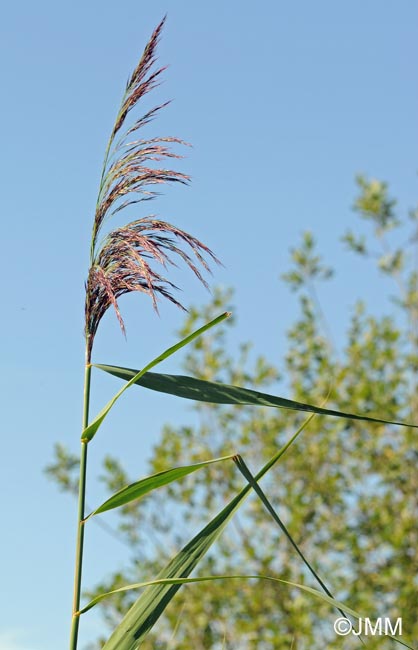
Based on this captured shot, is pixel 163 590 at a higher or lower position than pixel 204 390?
lower

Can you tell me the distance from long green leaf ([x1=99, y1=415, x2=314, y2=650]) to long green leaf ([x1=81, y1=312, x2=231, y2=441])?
23cm

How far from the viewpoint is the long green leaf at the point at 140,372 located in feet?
4.88

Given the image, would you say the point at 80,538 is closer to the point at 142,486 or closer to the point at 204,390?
the point at 142,486

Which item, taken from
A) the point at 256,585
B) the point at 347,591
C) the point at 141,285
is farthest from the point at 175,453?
the point at 141,285

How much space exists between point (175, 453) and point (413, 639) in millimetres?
1808

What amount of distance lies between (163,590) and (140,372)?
14.7 inches

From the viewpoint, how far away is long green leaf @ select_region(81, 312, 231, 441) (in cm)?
149

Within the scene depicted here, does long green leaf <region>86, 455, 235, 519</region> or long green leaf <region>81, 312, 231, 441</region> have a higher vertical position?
long green leaf <region>81, 312, 231, 441</region>

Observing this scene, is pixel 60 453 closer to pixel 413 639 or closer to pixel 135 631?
pixel 413 639

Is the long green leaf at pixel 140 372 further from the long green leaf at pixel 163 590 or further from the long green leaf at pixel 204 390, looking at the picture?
the long green leaf at pixel 163 590

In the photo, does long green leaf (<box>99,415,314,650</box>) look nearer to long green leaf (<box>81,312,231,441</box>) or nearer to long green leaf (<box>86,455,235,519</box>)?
long green leaf (<box>86,455,235,519</box>)

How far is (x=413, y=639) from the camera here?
199 inches

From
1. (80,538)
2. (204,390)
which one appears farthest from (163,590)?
(204,390)

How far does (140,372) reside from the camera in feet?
4.95
